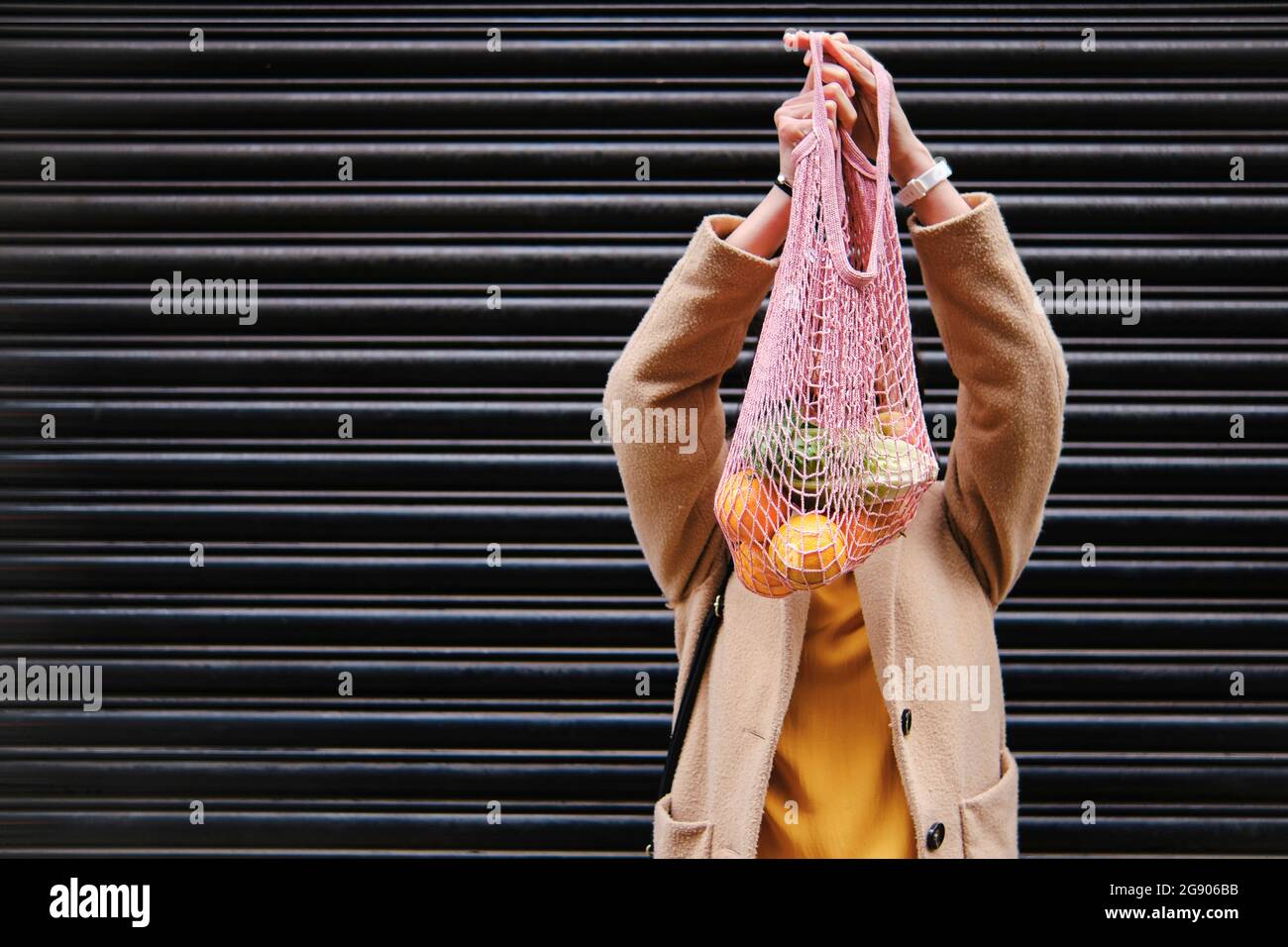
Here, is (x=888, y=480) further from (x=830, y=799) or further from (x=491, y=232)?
(x=491, y=232)

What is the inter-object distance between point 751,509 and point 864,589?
348mm

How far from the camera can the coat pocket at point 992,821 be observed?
69.4 inches

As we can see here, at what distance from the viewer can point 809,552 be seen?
157 cm

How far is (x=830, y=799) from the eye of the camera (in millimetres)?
1789

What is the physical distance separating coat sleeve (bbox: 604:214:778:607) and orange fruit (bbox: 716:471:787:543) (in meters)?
0.22

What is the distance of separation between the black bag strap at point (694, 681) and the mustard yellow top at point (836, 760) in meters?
0.18

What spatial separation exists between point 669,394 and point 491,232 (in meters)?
1.71
